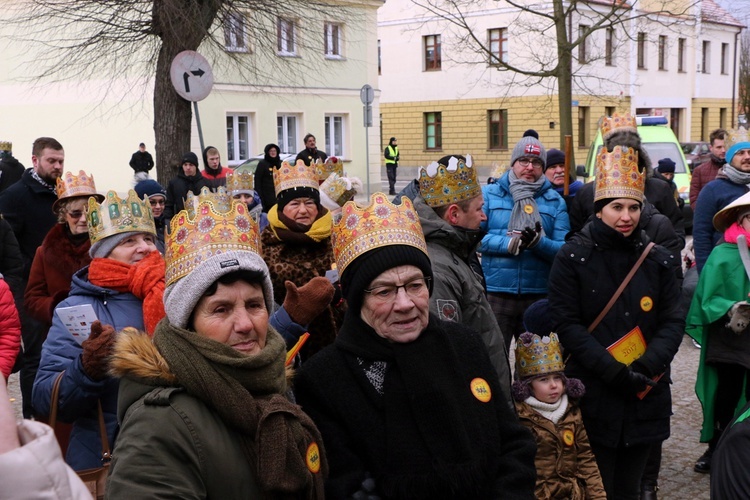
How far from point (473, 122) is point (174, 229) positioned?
4206cm

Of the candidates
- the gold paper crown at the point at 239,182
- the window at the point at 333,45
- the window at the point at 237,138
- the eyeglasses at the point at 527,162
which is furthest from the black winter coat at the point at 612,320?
the window at the point at 333,45

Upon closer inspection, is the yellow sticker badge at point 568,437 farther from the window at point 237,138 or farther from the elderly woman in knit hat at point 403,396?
the window at point 237,138

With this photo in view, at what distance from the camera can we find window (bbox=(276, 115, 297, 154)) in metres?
32.5

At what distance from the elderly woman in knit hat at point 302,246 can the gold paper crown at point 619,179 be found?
5.13ft

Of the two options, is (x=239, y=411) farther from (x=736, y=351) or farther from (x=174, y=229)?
(x=736, y=351)

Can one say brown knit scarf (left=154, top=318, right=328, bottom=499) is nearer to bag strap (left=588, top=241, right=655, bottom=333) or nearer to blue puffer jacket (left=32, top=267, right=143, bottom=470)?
blue puffer jacket (left=32, top=267, right=143, bottom=470)

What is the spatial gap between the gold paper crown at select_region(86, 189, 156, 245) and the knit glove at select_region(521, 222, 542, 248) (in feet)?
9.21

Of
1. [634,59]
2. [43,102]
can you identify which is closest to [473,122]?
[634,59]

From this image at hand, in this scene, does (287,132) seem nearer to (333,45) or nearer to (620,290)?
(333,45)

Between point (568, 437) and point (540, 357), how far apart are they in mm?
418

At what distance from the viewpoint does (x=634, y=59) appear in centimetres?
4528

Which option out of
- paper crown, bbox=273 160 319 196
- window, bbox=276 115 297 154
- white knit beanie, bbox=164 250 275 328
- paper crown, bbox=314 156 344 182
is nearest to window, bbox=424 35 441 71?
window, bbox=276 115 297 154

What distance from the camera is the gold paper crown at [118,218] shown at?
13.9 ft

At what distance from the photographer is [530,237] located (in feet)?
20.5
